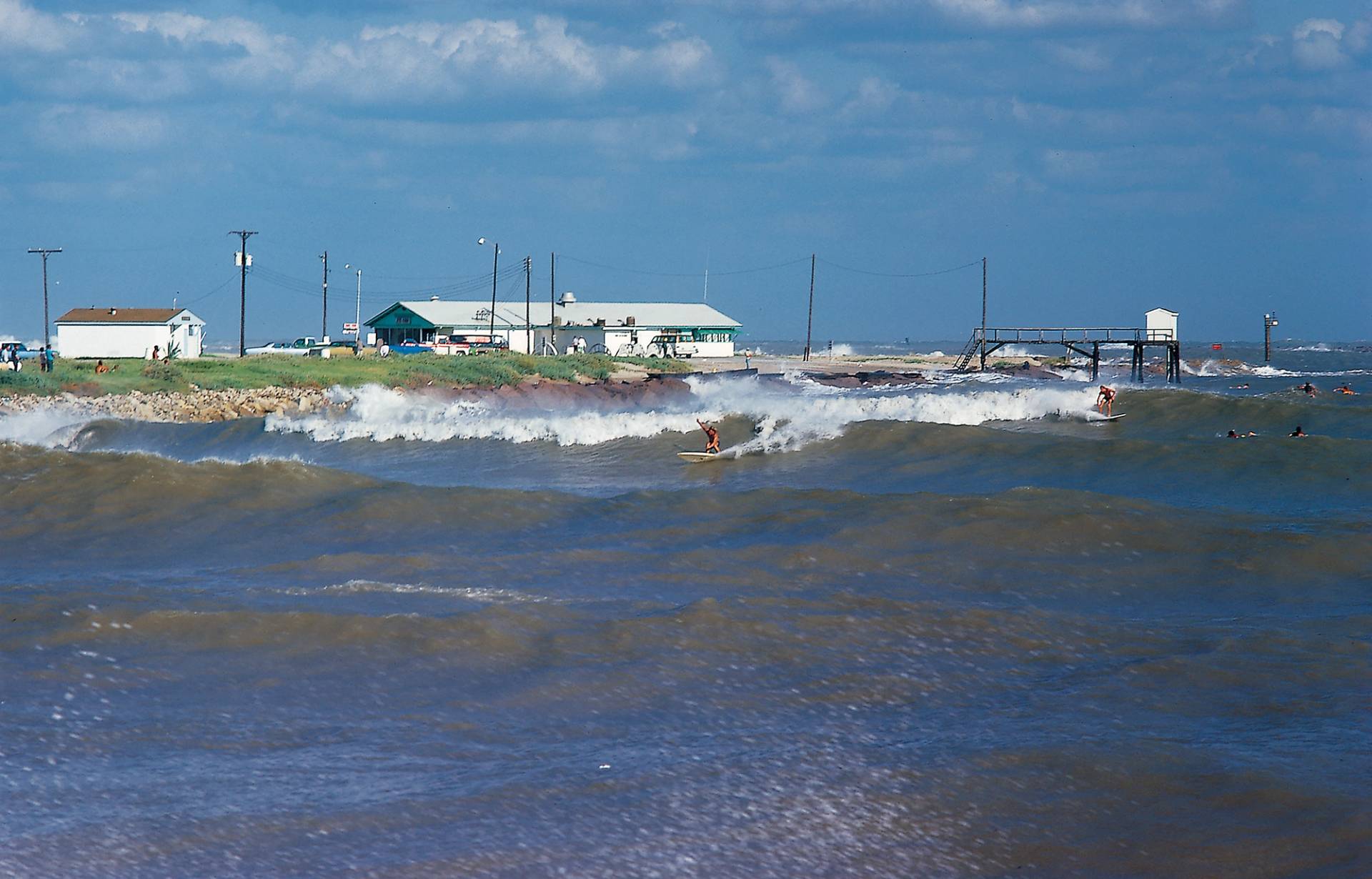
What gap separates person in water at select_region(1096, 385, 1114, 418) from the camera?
34469 mm

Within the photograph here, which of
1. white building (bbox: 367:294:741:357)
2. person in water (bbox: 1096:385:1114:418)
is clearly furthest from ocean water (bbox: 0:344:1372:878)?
white building (bbox: 367:294:741:357)

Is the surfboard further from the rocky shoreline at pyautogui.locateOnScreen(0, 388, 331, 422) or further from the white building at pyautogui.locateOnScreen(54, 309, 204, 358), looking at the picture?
the white building at pyautogui.locateOnScreen(54, 309, 204, 358)

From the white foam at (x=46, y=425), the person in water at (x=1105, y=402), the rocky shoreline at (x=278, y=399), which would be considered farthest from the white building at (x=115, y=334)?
the person in water at (x=1105, y=402)

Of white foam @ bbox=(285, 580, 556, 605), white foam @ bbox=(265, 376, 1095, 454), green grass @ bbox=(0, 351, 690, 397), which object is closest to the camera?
white foam @ bbox=(285, 580, 556, 605)

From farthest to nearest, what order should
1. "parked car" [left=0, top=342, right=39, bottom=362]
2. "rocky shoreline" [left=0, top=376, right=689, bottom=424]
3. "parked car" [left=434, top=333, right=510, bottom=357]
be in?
"parked car" [left=434, top=333, right=510, bottom=357] < "parked car" [left=0, top=342, right=39, bottom=362] < "rocky shoreline" [left=0, top=376, right=689, bottom=424]

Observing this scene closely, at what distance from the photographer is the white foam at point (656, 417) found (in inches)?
1057

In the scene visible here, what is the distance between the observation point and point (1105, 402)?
115ft

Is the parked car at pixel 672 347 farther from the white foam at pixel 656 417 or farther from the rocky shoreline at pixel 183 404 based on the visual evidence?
the rocky shoreline at pixel 183 404

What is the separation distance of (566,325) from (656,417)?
62280 mm

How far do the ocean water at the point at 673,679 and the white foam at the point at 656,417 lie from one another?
348 inches

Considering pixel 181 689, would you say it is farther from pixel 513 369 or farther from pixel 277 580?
pixel 513 369

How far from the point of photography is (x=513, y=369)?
2292 inches

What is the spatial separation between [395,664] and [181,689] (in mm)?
1407

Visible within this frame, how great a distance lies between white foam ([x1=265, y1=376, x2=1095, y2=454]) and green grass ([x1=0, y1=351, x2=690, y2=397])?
15.5 feet
